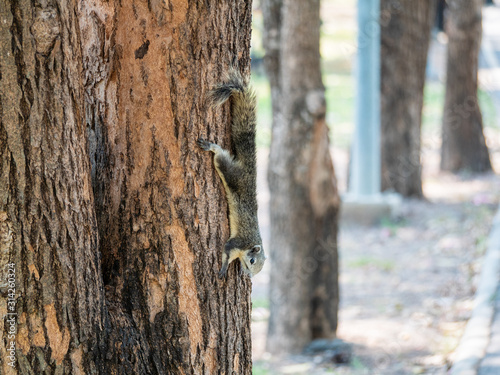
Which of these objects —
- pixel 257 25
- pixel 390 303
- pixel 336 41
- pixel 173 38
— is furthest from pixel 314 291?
pixel 336 41

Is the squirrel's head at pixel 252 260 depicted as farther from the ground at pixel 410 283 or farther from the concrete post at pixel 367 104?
the concrete post at pixel 367 104

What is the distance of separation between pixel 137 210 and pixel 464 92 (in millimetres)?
8305

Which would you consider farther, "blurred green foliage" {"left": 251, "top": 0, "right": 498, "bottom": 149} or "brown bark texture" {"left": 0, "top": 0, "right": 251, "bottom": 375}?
"blurred green foliage" {"left": 251, "top": 0, "right": 498, "bottom": 149}

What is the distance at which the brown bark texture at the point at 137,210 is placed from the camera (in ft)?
5.73

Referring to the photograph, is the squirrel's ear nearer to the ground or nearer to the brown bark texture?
the brown bark texture

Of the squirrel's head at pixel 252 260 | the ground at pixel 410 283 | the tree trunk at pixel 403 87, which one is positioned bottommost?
the ground at pixel 410 283

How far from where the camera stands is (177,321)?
2008 mm

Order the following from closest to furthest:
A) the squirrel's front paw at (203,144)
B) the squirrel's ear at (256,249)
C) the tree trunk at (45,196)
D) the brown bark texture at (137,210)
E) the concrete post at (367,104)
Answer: the tree trunk at (45,196) < the brown bark texture at (137,210) < the squirrel's front paw at (203,144) < the squirrel's ear at (256,249) < the concrete post at (367,104)

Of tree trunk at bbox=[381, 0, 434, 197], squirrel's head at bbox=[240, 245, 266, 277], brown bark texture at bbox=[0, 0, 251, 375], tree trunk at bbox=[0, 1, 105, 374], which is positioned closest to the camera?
tree trunk at bbox=[0, 1, 105, 374]

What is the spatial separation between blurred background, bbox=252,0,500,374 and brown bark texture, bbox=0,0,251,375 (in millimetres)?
700

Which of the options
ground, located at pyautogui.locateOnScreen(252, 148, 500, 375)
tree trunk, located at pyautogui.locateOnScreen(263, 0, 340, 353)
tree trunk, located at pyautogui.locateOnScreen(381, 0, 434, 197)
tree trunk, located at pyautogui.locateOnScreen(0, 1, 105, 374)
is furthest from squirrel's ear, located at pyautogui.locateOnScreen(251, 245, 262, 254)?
tree trunk, located at pyautogui.locateOnScreen(381, 0, 434, 197)

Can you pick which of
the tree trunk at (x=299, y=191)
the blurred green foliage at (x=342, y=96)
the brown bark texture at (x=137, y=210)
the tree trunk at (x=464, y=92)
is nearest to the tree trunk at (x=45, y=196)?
the brown bark texture at (x=137, y=210)

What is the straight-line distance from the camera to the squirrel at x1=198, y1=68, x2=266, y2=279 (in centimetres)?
205

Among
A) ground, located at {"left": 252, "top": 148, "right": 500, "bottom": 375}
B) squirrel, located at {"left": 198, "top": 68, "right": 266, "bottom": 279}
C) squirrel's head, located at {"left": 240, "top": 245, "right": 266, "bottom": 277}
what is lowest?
ground, located at {"left": 252, "top": 148, "right": 500, "bottom": 375}
